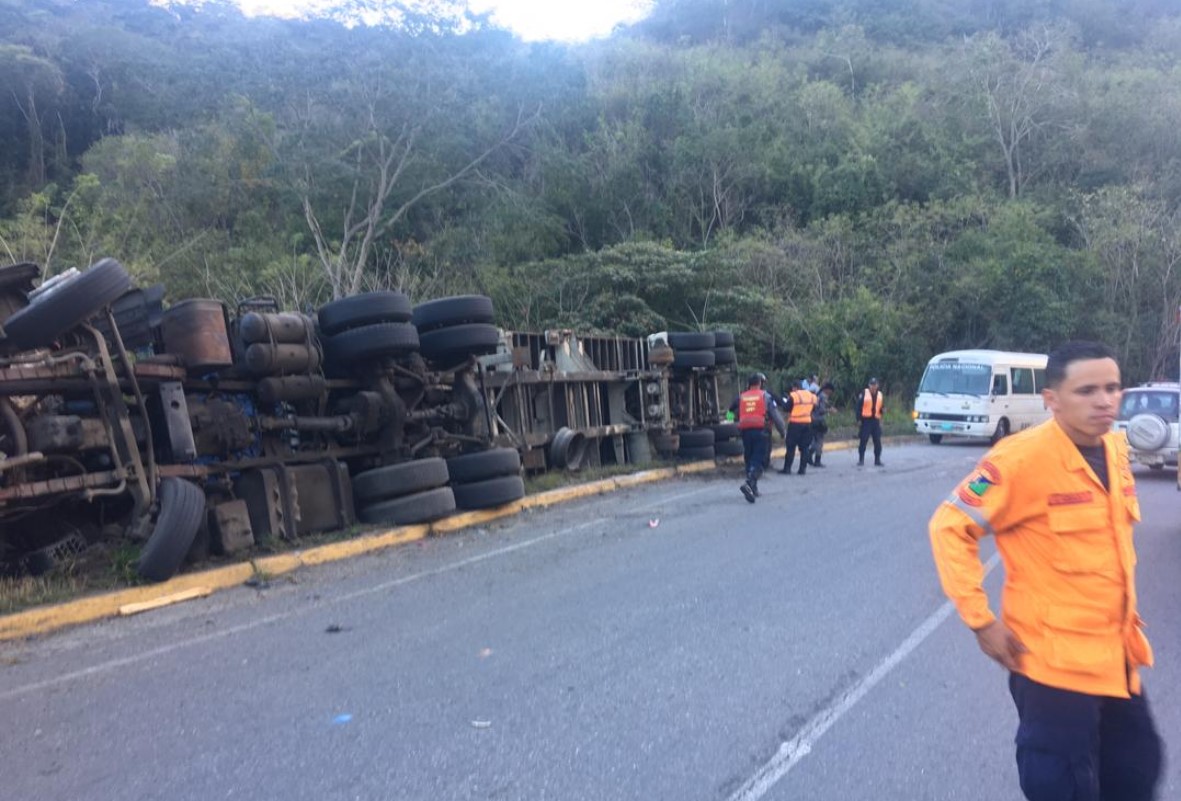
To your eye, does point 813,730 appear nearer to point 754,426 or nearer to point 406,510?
point 406,510

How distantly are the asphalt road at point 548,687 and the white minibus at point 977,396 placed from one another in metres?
14.8

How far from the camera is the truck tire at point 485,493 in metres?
11.8

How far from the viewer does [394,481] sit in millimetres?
10734

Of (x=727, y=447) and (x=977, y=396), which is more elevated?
(x=727, y=447)

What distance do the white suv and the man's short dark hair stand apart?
346 inches

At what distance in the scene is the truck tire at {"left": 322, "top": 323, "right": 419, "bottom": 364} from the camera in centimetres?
1065

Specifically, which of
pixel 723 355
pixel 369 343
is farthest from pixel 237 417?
pixel 723 355

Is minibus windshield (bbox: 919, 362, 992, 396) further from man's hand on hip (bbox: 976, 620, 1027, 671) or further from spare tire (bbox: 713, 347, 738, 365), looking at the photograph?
man's hand on hip (bbox: 976, 620, 1027, 671)

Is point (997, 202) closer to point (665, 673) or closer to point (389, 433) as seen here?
point (389, 433)

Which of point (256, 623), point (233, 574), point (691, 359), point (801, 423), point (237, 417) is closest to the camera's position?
point (256, 623)

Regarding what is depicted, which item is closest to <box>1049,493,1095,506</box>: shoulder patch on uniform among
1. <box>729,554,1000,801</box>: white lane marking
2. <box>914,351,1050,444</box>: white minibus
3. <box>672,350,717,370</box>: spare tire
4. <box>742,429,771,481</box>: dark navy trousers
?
<box>729,554,1000,801</box>: white lane marking

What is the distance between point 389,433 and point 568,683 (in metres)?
6.20

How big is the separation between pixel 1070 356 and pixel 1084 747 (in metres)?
1.11

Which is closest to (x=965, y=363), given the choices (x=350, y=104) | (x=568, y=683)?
(x=350, y=104)
